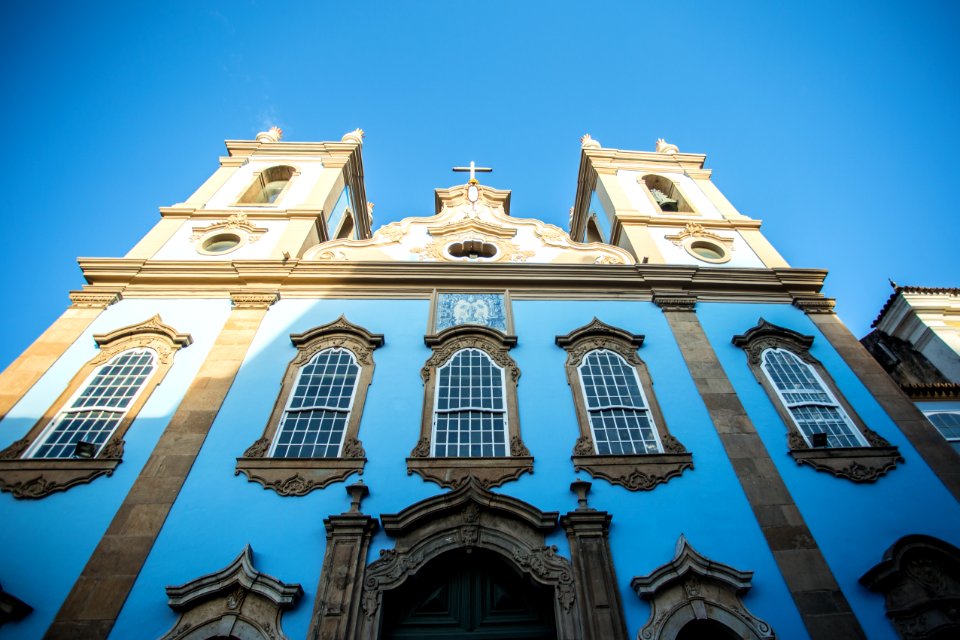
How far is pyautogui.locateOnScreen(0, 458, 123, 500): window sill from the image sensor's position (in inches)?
305

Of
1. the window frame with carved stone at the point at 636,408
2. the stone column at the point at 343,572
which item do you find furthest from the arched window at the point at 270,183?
the stone column at the point at 343,572

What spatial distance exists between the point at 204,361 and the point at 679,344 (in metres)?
8.44

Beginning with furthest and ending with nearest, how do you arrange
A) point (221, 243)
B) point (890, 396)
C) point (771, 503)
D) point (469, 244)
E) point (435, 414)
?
point (469, 244), point (221, 243), point (890, 396), point (435, 414), point (771, 503)

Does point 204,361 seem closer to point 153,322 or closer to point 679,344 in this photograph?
point 153,322

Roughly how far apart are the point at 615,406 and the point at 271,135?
623 inches

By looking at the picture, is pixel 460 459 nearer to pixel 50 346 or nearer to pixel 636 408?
pixel 636 408

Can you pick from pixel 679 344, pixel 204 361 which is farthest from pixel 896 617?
pixel 204 361

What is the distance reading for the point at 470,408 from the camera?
30.0 feet

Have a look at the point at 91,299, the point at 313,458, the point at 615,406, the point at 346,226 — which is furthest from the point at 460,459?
the point at 346,226

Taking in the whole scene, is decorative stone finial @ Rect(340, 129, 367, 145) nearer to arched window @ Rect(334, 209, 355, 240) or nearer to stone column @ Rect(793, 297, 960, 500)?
arched window @ Rect(334, 209, 355, 240)

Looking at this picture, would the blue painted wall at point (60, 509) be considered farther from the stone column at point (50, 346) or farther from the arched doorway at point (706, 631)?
the arched doorway at point (706, 631)

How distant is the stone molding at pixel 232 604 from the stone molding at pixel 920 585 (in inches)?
285

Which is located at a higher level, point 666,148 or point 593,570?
point 666,148

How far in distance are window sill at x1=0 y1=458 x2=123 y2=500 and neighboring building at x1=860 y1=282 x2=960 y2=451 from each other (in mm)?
17010
